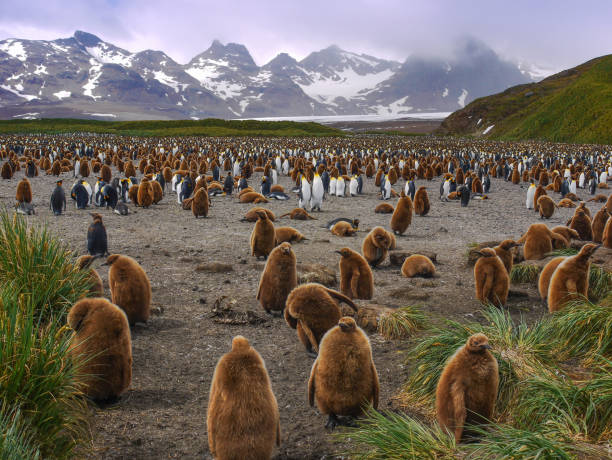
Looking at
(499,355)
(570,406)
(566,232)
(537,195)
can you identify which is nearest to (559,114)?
(537,195)

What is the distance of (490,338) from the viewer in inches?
191

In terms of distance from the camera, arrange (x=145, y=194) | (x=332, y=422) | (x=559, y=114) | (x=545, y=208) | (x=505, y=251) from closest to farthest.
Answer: (x=332, y=422) → (x=505, y=251) → (x=545, y=208) → (x=145, y=194) → (x=559, y=114)

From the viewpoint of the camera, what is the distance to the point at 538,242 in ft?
29.3

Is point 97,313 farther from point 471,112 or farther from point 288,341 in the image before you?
point 471,112

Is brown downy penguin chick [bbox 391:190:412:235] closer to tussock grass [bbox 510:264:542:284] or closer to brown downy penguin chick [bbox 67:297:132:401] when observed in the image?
tussock grass [bbox 510:264:542:284]

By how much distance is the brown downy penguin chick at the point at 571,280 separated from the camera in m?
5.96

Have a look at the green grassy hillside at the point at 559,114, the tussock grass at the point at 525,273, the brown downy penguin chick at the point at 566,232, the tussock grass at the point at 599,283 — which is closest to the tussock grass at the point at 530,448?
the tussock grass at the point at 599,283

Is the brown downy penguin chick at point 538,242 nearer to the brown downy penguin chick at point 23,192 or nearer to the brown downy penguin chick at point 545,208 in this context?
the brown downy penguin chick at point 545,208

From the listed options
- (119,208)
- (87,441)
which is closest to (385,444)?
(87,441)

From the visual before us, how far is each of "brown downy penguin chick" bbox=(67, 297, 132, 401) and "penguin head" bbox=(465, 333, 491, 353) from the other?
8.94 feet

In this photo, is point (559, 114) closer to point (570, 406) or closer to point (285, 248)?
point (285, 248)

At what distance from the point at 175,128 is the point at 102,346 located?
79.6 meters

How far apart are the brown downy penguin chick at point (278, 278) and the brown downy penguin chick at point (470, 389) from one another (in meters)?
3.07

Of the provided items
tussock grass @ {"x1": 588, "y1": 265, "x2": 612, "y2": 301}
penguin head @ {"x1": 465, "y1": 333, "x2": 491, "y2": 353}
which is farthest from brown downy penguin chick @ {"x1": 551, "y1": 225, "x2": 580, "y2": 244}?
penguin head @ {"x1": 465, "y1": 333, "x2": 491, "y2": 353}
